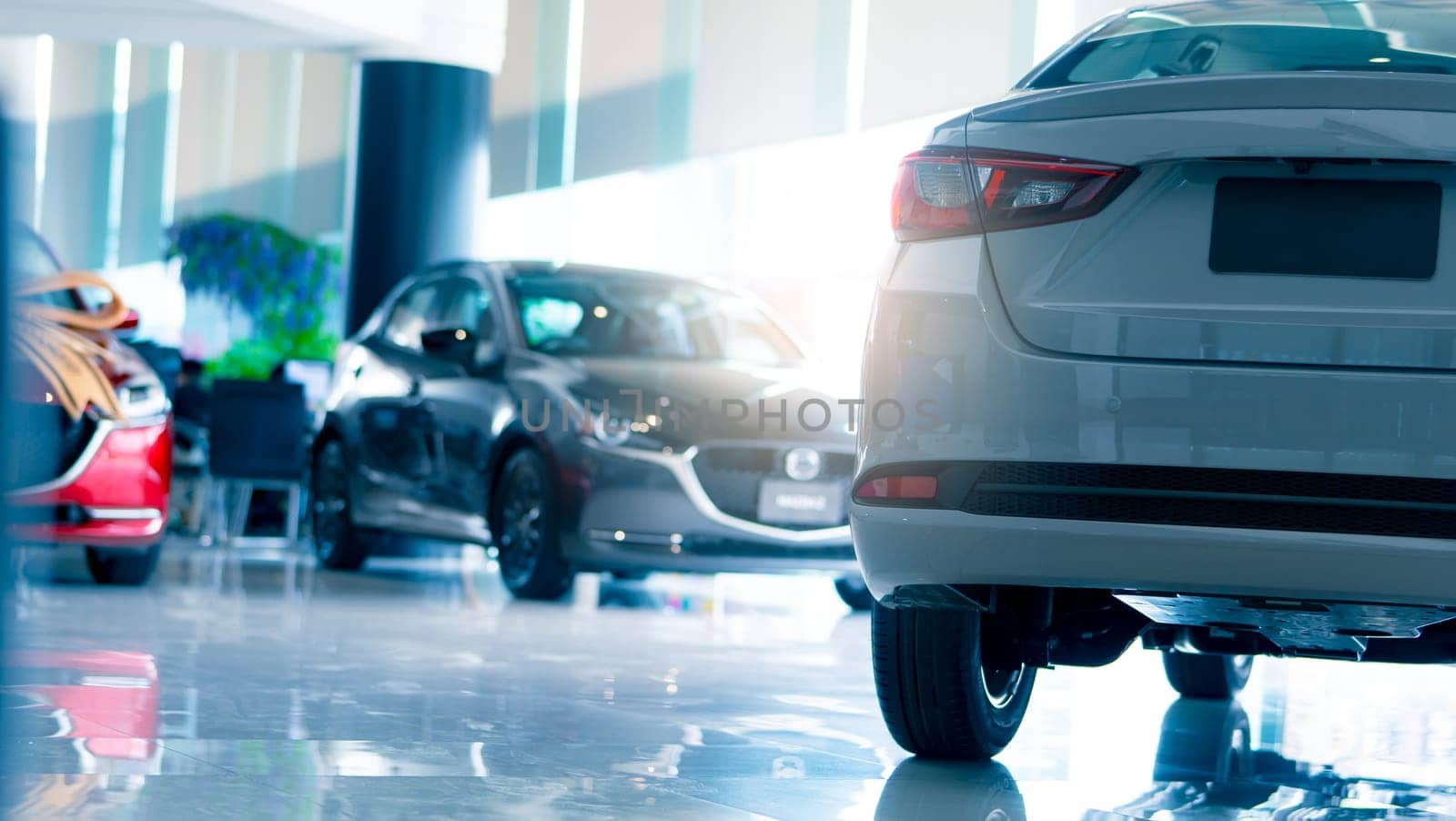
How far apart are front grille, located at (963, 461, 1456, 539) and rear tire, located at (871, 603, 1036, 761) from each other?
0.60m

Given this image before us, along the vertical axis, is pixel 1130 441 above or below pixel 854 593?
above

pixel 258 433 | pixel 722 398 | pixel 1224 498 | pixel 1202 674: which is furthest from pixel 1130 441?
pixel 258 433

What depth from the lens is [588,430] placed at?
23.5 ft

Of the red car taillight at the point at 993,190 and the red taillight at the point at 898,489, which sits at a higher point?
the red car taillight at the point at 993,190

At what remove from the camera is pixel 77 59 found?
89.3 feet

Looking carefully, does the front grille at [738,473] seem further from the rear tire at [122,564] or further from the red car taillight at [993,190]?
the red car taillight at [993,190]

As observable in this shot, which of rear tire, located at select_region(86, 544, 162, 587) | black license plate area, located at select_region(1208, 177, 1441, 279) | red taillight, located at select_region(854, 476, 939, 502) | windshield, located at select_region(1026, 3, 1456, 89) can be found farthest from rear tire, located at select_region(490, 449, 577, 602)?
black license plate area, located at select_region(1208, 177, 1441, 279)

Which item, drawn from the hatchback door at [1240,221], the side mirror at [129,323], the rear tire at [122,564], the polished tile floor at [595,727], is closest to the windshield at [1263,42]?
the hatchback door at [1240,221]

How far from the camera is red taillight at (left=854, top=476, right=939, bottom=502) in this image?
309 cm

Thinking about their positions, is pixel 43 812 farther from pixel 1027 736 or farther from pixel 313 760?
pixel 1027 736

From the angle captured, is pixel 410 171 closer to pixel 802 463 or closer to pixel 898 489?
pixel 802 463

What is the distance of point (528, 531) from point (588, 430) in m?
0.54

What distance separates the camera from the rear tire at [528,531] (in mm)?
7242

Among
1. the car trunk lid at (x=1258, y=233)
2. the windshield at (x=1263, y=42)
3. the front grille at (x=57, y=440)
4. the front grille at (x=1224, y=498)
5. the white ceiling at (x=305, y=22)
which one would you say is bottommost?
the front grille at (x=57, y=440)
